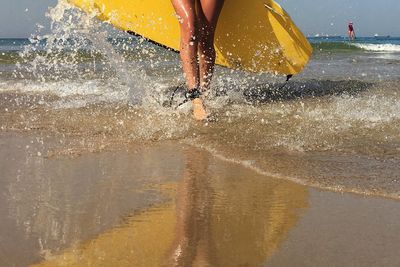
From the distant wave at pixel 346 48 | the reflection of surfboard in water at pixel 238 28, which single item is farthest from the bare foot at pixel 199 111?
the distant wave at pixel 346 48

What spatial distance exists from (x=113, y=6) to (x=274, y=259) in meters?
3.12

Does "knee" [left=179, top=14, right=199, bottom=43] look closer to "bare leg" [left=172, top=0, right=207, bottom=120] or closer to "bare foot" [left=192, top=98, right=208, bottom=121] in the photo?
"bare leg" [left=172, top=0, right=207, bottom=120]

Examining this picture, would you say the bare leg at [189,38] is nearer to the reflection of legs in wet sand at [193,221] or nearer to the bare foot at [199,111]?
the bare foot at [199,111]

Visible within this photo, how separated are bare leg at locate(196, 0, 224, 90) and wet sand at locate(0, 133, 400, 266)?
134 cm

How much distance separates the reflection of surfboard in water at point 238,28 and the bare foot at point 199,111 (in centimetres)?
104

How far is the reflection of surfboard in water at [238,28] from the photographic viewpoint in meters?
3.99

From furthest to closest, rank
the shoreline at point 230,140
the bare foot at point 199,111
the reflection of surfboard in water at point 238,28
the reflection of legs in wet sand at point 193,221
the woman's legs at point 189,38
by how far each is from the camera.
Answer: the reflection of surfboard in water at point 238,28
the woman's legs at point 189,38
the bare foot at point 199,111
the shoreline at point 230,140
the reflection of legs in wet sand at point 193,221

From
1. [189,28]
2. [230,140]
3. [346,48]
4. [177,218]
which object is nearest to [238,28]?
[189,28]

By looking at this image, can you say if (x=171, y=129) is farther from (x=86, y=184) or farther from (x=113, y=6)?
(x=113, y=6)

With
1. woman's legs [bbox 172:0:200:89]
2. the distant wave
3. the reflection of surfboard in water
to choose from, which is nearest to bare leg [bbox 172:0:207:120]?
woman's legs [bbox 172:0:200:89]

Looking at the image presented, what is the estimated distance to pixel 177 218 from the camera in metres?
1.51

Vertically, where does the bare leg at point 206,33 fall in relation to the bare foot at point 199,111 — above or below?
above

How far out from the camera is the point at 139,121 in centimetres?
309

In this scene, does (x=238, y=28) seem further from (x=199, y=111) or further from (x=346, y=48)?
(x=346, y=48)
